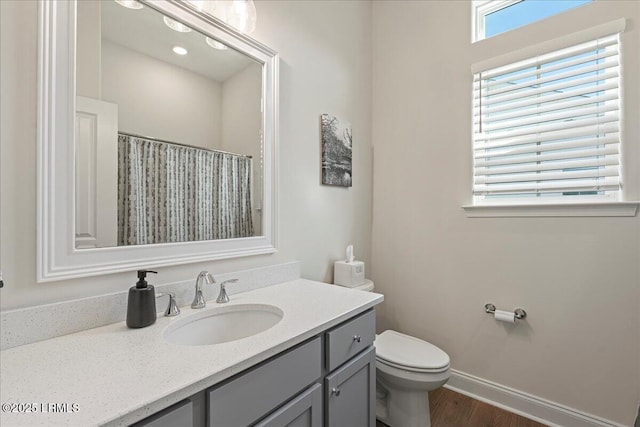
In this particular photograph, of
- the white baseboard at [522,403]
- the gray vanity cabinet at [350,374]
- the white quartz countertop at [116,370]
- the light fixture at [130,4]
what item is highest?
the light fixture at [130,4]

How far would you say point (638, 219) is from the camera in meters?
1.42

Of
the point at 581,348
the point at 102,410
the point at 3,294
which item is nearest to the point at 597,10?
the point at 581,348

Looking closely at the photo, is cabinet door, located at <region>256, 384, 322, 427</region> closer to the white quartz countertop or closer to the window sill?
the white quartz countertop

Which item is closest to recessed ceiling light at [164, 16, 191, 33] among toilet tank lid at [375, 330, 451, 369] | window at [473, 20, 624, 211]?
window at [473, 20, 624, 211]

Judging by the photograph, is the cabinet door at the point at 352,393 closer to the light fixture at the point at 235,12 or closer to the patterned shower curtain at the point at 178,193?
the patterned shower curtain at the point at 178,193

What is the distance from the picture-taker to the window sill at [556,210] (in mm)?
1440

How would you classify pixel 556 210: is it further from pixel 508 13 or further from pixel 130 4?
pixel 130 4

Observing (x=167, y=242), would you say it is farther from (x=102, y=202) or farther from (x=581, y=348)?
(x=581, y=348)

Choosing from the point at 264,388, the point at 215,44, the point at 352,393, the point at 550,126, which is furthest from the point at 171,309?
the point at 550,126

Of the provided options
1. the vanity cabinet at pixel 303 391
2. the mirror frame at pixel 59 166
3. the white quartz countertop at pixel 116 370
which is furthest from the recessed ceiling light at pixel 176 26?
the vanity cabinet at pixel 303 391

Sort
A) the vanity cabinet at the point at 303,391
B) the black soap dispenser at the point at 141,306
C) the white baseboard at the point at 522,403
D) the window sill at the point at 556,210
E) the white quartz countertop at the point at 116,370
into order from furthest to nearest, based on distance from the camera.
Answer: the white baseboard at the point at 522,403 < the window sill at the point at 556,210 < the black soap dispenser at the point at 141,306 < the vanity cabinet at the point at 303,391 < the white quartz countertop at the point at 116,370

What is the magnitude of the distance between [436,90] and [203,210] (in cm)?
176

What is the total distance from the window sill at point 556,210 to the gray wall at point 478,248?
0.11 ft

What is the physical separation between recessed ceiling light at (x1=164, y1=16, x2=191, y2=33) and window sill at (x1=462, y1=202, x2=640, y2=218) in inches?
71.9
